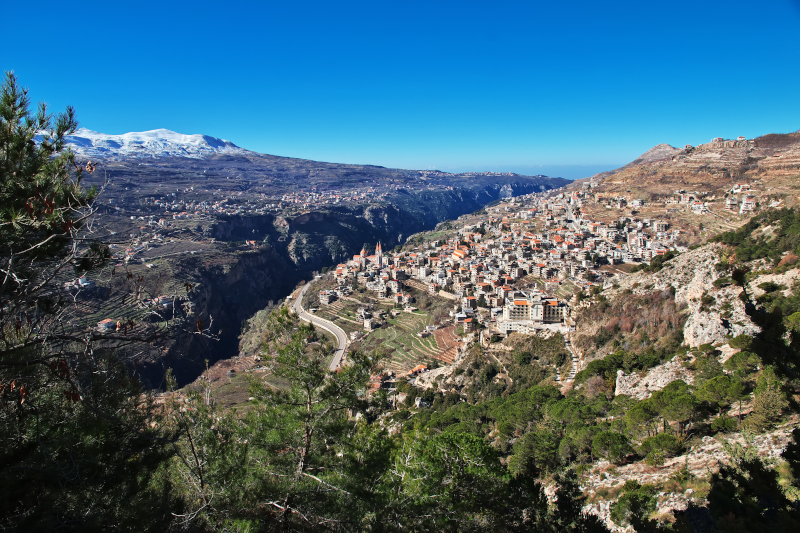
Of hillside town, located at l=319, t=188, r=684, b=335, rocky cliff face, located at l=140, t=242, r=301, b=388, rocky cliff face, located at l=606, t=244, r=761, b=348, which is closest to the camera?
rocky cliff face, located at l=606, t=244, r=761, b=348

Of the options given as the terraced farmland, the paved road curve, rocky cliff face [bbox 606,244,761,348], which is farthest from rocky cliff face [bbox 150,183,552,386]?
rocky cliff face [bbox 606,244,761,348]

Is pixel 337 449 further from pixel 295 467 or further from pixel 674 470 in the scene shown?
pixel 674 470

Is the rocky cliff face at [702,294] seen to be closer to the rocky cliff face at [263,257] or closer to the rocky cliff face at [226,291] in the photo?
the rocky cliff face at [263,257]

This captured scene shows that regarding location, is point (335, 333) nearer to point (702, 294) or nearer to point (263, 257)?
point (702, 294)

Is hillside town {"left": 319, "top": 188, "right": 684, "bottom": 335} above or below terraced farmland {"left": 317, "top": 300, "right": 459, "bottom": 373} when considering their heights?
above

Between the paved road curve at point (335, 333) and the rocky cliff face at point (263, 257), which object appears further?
the rocky cliff face at point (263, 257)

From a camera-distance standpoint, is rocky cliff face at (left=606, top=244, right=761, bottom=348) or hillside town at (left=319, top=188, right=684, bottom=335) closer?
rocky cliff face at (left=606, top=244, right=761, bottom=348)

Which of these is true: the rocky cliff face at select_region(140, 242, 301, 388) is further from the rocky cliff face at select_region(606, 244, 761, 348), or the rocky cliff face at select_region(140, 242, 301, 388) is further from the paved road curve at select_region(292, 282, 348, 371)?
the rocky cliff face at select_region(606, 244, 761, 348)

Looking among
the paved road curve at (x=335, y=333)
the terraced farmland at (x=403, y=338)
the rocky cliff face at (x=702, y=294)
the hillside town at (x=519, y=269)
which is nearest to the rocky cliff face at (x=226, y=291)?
the paved road curve at (x=335, y=333)

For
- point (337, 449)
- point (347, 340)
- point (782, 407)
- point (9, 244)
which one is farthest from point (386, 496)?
point (347, 340)

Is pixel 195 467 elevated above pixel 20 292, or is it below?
below

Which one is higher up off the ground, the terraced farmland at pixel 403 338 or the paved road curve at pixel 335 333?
the terraced farmland at pixel 403 338
